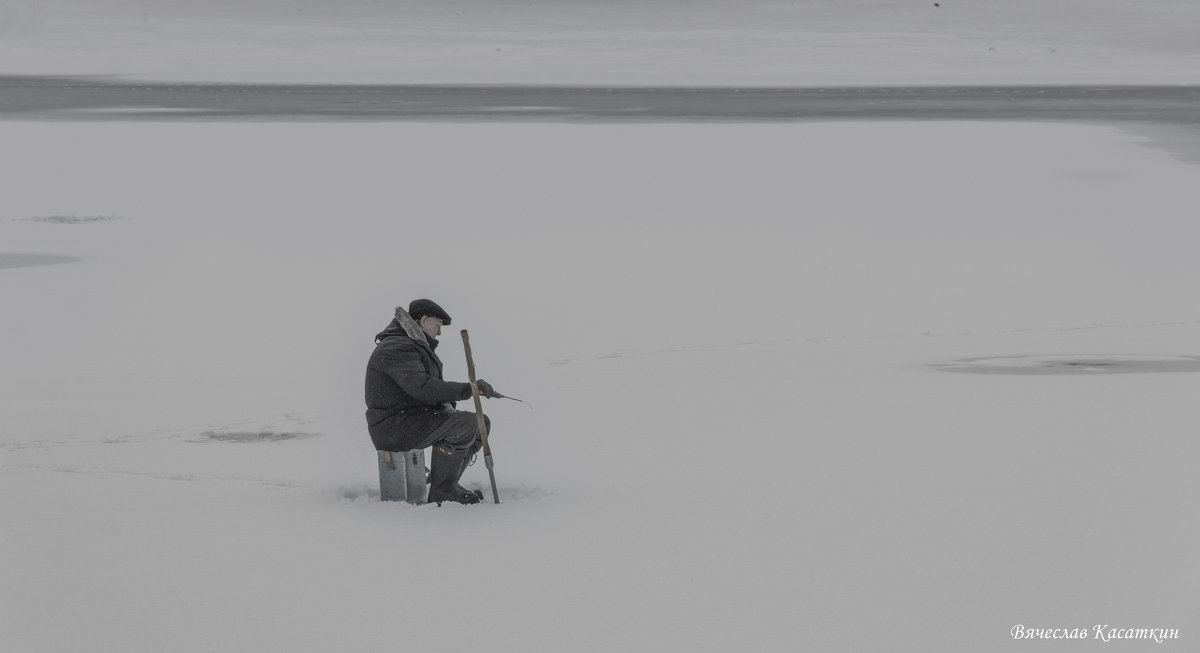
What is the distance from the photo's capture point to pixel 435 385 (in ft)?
22.0

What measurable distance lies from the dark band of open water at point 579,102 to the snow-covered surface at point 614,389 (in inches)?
156

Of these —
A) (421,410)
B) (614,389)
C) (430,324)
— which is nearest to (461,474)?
(421,410)

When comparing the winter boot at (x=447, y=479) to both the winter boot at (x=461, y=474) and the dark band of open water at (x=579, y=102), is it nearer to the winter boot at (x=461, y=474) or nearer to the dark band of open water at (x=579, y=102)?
the winter boot at (x=461, y=474)

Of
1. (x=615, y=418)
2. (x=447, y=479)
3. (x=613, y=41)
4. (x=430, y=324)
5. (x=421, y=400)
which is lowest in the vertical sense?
(x=447, y=479)

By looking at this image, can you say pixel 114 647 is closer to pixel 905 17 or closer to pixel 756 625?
pixel 756 625

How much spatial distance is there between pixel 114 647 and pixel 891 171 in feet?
58.5

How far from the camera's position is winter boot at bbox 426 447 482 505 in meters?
7.04

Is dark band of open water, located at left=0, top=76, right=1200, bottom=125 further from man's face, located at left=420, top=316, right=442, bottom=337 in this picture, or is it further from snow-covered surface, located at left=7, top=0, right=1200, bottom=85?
man's face, located at left=420, top=316, right=442, bottom=337

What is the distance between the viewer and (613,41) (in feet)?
175

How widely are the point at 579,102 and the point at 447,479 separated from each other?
2723 centimetres

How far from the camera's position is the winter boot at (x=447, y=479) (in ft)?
23.1

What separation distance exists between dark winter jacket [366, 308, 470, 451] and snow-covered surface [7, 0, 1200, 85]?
34043 millimetres

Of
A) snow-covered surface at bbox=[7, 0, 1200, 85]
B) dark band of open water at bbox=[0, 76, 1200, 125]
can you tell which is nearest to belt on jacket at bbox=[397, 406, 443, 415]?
dark band of open water at bbox=[0, 76, 1200, 125]

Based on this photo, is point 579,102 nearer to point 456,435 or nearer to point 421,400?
point 456,435
